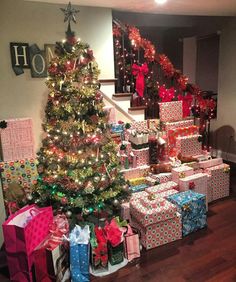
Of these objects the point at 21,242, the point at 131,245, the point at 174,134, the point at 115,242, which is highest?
the point at 174,134

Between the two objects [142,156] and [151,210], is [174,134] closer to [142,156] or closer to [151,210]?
[142,156]

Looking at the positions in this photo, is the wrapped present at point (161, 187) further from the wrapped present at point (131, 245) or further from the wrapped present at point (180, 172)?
the wrapped present at point (131, 245)

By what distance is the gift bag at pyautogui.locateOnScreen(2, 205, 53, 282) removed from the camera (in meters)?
2.00

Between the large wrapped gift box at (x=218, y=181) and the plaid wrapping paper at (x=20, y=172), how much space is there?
209 centimetres

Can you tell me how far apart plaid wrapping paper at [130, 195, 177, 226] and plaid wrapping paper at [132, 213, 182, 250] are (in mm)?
68

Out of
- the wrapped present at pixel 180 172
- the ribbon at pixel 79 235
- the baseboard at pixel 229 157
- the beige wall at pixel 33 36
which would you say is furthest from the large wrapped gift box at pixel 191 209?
the baseboard at pixel 229 157

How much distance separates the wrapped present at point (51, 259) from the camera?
77.7 inches

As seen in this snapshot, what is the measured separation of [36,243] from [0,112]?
160 centimetres

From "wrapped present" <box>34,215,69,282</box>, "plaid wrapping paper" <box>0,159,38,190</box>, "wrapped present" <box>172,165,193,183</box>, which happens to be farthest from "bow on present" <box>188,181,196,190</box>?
"plaid wrapping paper" <box>0,159,38,190</box>

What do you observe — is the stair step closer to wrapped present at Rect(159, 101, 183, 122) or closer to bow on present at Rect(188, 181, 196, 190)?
wrapped present at Rect(159, 101, 183, 122)

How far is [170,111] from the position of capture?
353 centimetres

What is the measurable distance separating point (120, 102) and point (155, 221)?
1.59 meters

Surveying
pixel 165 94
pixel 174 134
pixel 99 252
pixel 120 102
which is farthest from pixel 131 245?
pixel 165 94

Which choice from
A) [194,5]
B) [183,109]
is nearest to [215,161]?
[183,109]
